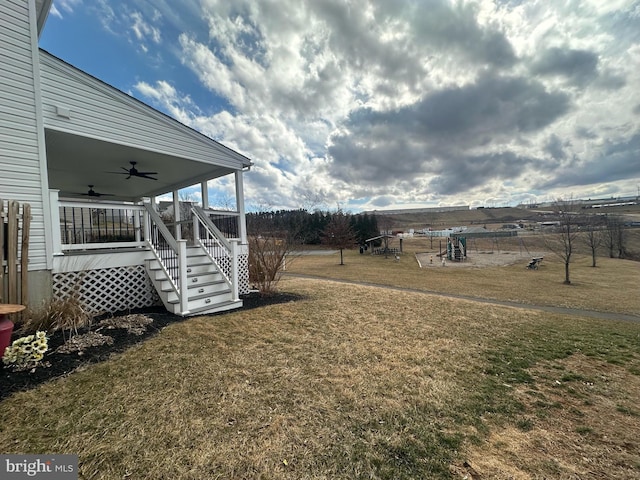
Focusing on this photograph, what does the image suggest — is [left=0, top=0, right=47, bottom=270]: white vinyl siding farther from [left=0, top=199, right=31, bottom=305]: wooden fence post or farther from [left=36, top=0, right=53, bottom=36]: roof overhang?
[left=36, top=0, right=53, bottom=36]: roof overhang

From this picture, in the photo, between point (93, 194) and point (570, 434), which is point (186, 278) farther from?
point (93, 194)

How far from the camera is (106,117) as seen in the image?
5.24m

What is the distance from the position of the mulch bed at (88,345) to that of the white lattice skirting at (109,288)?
0.33 meters

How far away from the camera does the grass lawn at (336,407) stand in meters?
2.05

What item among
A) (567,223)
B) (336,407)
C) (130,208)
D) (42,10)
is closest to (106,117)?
(130,208)

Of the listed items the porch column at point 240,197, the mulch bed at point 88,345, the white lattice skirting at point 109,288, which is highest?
the porch column at point 240,197

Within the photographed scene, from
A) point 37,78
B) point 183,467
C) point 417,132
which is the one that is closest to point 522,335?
point 183,467

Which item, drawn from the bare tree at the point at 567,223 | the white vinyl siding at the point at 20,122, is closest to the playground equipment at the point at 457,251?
the bare tree at the point at 567,223

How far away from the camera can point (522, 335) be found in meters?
→ 5.65

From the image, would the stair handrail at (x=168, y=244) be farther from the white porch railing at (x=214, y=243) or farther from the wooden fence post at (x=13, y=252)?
the wooden fence post at (x=13, y=252)

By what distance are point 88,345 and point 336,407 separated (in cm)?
349

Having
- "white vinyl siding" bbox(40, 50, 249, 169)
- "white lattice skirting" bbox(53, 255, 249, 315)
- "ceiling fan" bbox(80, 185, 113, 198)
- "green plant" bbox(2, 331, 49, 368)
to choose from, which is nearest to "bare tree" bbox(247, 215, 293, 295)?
"white lattice skirting" bbox(53, 255, 249, 315)

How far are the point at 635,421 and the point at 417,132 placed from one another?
985 inches

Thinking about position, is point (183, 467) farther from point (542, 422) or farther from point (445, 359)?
point (445, 359)
